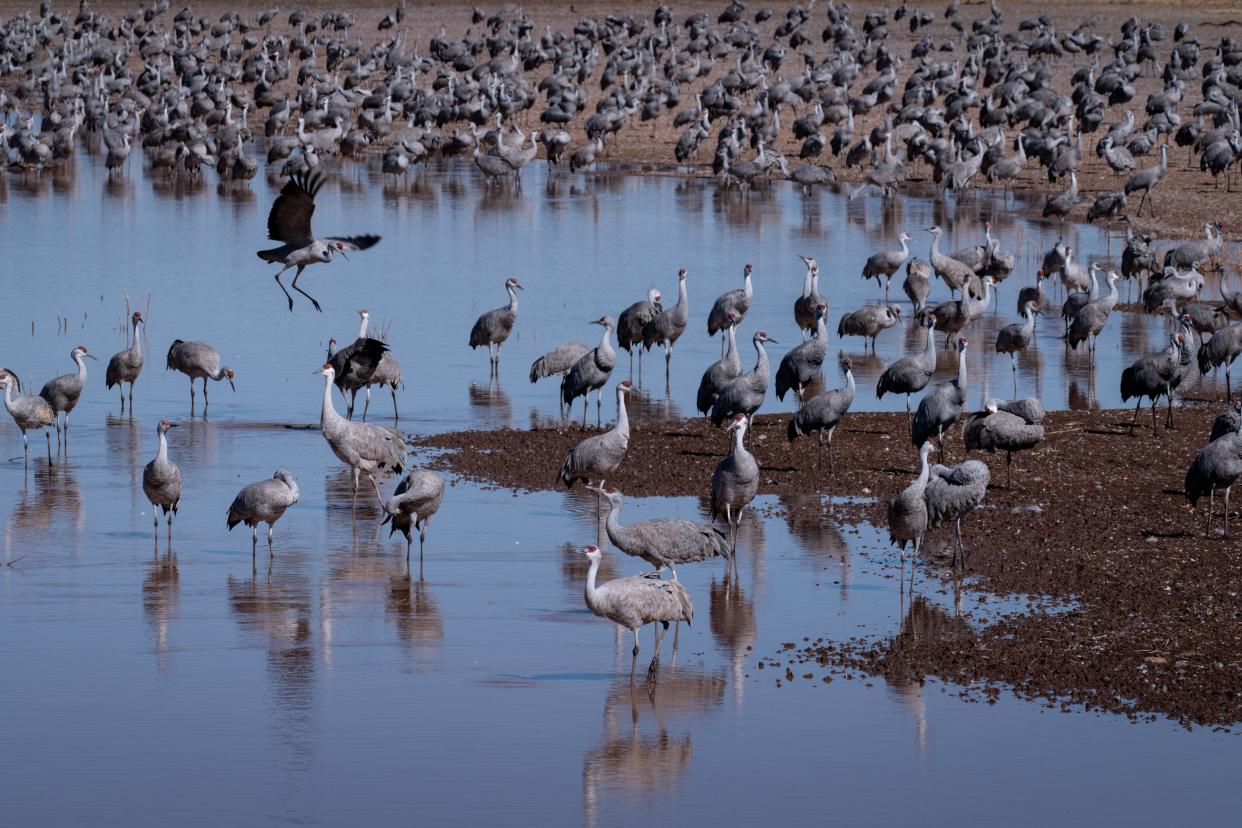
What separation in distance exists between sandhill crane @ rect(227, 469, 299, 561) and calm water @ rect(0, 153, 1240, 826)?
42cm

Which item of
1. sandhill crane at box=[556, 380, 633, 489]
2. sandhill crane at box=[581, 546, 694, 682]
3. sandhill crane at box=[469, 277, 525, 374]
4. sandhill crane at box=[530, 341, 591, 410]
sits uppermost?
sandhill crane at box=[469, 277, 525, 374]

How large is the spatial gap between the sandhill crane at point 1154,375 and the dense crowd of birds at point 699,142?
0.08ft

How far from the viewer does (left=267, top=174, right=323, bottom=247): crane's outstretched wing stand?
57.0ft

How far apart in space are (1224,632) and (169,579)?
324 inches

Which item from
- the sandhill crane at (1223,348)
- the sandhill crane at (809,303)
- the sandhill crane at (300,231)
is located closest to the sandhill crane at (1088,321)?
the sandhill crane at (1223,348)

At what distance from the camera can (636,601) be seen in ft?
42.0

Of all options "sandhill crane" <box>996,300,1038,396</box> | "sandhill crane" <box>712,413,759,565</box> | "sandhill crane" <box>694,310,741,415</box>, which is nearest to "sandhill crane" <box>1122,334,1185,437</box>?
"sandhill crane" <box>996,300,1038,396</box>

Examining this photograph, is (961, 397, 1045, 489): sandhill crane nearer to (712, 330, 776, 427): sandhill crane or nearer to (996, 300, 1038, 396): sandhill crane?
(712, 330, 776, 427): sandhill crane

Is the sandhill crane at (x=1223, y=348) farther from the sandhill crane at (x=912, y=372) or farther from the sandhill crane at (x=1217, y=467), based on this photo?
the sandhill crane at (x=1217, y=467)

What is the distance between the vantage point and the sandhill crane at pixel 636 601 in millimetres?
12750

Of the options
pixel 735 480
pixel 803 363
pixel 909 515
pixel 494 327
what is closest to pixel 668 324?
pixel 494 327

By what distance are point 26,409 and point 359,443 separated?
13.2 ft

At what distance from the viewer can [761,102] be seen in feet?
178

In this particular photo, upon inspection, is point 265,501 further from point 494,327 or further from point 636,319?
point 636,319
